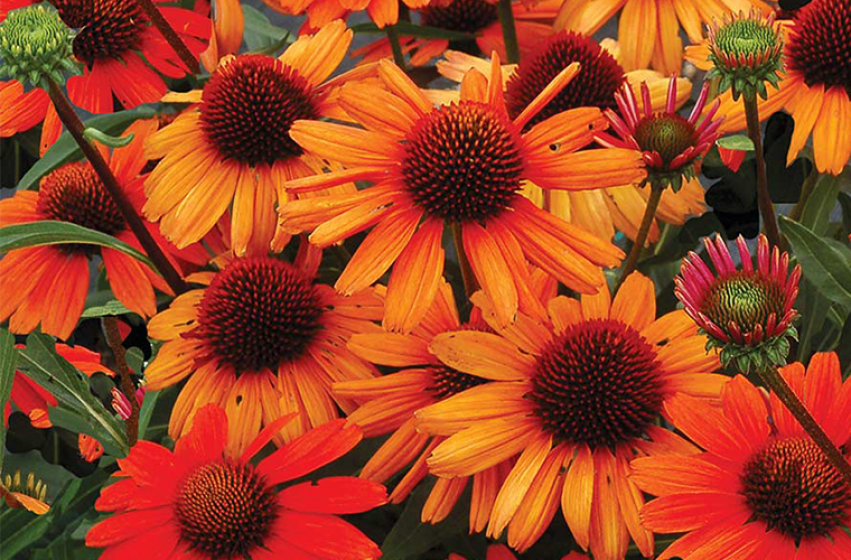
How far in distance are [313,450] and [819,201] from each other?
0.94 ft

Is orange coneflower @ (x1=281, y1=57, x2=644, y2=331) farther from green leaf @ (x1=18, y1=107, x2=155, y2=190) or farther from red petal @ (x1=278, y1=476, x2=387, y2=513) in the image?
green leaf @ (x1=18, y1=107, x2=155, y2=190)

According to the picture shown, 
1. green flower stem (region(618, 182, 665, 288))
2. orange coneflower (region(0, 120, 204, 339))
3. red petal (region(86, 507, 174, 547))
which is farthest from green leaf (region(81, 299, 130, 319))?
green flower stem (region(618, 182, 665, 288))

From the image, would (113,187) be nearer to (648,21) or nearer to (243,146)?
(243,146)

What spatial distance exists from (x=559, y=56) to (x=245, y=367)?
22 cm

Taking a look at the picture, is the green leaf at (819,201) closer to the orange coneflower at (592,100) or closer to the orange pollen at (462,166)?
the orange coneflower at (592,100)

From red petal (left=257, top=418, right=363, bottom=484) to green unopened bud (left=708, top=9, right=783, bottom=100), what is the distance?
8.3 inches

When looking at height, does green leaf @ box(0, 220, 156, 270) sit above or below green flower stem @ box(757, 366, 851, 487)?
above

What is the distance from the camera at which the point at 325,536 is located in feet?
1.74

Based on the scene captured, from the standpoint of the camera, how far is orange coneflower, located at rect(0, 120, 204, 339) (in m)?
0.63

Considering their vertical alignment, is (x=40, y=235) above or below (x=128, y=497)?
above

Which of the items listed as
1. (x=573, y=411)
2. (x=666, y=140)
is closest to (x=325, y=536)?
(x=573, y=411)

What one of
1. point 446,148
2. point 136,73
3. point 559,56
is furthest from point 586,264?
point 136,73

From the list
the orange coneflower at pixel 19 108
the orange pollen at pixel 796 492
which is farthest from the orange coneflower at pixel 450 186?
the orange coneflower at pixel 19 108

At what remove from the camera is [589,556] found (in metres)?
0.57
